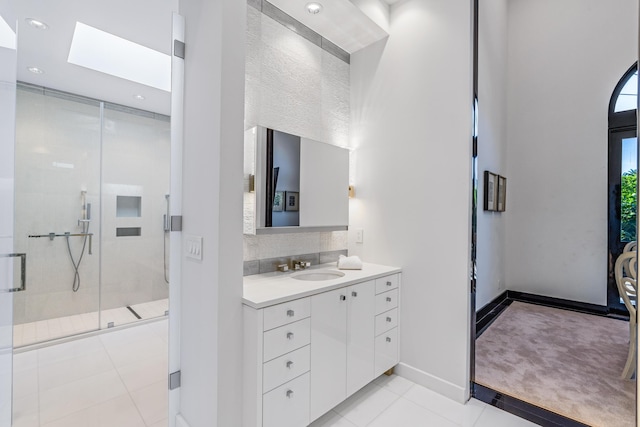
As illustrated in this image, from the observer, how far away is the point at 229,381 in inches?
56.9

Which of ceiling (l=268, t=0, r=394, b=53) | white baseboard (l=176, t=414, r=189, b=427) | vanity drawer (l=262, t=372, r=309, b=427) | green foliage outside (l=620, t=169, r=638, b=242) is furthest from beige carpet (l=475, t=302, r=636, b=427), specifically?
ceiling (l=268, t=0, r=394, b=53)

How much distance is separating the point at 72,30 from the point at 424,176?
298 cm

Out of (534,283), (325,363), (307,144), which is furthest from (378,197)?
(534,283)

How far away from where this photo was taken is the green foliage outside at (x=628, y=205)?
1.76m

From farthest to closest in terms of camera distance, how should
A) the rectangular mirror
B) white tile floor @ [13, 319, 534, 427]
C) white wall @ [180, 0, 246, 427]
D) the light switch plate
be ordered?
the rectangular mirror
white tile floor @ [13, 319, 534, 427]
the light switch plate
white wall @ [180, 0, 246, 427]

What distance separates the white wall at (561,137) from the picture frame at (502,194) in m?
0.05

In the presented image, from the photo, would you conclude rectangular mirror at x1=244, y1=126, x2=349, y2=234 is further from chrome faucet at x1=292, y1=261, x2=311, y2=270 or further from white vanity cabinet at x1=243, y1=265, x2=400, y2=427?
white vanity cabinet at x1=243, y1=265, x2=400, y2=427

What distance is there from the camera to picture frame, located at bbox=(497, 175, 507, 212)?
11.3ft

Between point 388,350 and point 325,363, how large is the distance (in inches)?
27.3

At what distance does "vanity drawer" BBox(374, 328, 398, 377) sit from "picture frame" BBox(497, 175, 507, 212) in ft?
7.12

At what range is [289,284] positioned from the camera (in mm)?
1802

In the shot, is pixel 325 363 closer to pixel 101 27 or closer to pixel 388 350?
pixel 388 350

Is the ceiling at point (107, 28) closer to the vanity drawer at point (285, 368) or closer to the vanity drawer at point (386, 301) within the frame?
the vanity drawer at point (386, 301)

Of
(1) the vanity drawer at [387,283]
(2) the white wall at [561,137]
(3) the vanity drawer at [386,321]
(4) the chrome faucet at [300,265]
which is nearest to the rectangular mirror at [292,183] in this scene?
(4) the chrome faucet at [300,265]
